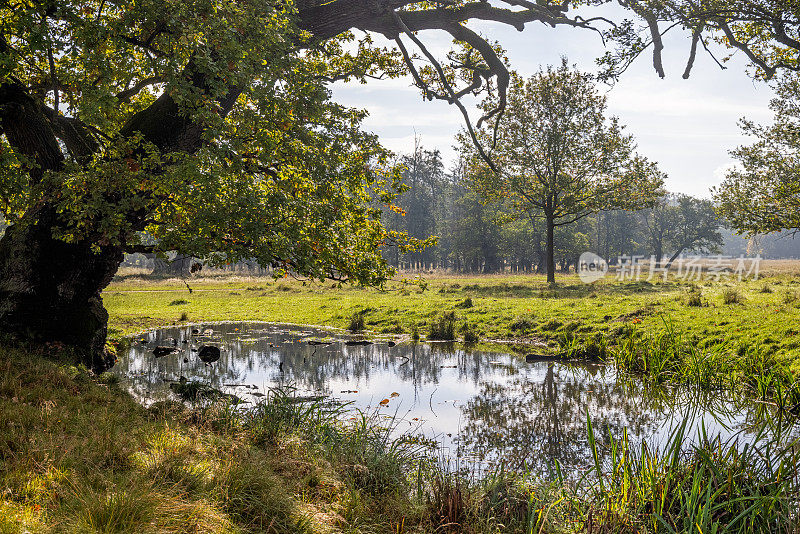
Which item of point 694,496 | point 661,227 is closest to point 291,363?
point 694,496

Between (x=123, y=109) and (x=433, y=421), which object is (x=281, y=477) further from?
(x=123, y=109)

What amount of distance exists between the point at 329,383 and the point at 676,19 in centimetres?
1036

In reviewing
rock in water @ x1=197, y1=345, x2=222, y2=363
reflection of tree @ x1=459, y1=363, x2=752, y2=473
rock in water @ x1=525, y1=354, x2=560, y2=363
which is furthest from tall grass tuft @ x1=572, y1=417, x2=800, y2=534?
rock in water @ x1=197, y1=345, x2=222, y2=363

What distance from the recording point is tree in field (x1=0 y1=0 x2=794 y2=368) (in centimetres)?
780

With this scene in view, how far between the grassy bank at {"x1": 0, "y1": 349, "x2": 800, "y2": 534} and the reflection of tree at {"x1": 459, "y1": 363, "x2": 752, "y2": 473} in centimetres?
89

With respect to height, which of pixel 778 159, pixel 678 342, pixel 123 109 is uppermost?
pixel 778 159

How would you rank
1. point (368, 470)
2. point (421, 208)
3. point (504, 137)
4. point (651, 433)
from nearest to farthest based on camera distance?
point (368, 470)
point (651, 433)
point (504, 137)
point (421, 208)

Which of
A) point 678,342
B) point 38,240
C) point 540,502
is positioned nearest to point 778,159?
point 678,342

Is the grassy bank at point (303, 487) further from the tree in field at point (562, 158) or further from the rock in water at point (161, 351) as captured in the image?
the tree in field at point (562, 158)

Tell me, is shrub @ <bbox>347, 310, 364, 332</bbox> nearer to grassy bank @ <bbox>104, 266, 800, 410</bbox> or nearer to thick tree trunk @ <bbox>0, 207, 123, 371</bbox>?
grassy bank @ <bbox>104, 266, 800, 410</bbox>

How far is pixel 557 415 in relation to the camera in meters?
9.16

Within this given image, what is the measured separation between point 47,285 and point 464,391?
336 inches

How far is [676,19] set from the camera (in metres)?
9.50

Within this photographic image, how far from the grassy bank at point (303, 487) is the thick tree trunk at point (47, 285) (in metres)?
2.87
